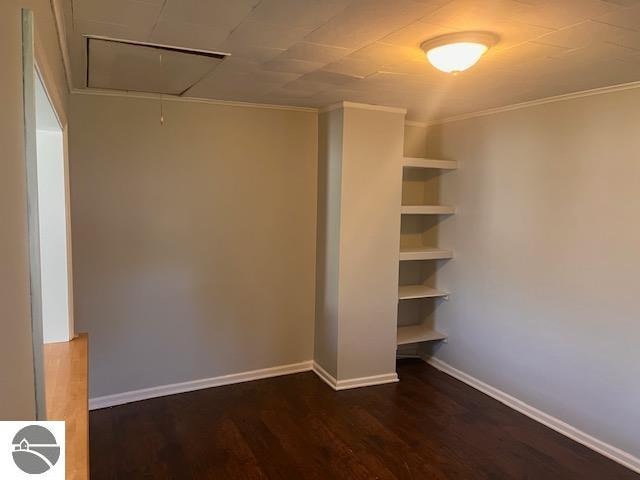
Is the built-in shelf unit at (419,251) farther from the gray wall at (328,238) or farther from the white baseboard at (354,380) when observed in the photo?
the gray wall at (328,238)

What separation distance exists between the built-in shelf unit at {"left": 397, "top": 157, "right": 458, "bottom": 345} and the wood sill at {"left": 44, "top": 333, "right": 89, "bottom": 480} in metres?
2.60

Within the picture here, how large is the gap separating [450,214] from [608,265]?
1505 mm

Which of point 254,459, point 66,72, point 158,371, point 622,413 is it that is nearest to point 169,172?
point 66,72

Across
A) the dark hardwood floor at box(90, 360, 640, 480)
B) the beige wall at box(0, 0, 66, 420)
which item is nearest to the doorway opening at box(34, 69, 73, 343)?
the dark hardwood floor at box(90, 360, 640, 480)

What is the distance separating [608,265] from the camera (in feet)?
10.1

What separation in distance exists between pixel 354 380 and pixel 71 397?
245 centimetres

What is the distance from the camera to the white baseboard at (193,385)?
360cm

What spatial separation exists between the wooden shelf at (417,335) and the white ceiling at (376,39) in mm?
2178

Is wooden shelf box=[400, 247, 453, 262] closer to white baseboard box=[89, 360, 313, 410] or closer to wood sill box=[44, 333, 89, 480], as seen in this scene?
white baseboard box=[89, 360, 313, 410]

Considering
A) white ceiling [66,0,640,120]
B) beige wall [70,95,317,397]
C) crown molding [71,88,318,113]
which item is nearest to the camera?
white ceiling [66,0,640,120]

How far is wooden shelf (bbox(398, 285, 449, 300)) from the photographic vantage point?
14.0 feet

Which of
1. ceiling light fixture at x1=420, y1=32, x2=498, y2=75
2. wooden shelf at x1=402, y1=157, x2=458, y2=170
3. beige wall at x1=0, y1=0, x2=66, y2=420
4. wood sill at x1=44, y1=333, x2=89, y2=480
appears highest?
ceiling light fixture at x1=420, y1=32, x2=498, y2=75

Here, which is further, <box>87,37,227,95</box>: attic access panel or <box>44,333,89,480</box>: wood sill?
<box>87,37,227,95</box>: attic access panel

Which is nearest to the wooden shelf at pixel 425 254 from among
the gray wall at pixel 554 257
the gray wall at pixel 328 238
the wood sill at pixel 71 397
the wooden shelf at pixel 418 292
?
the gray wall at pixel 554 257
